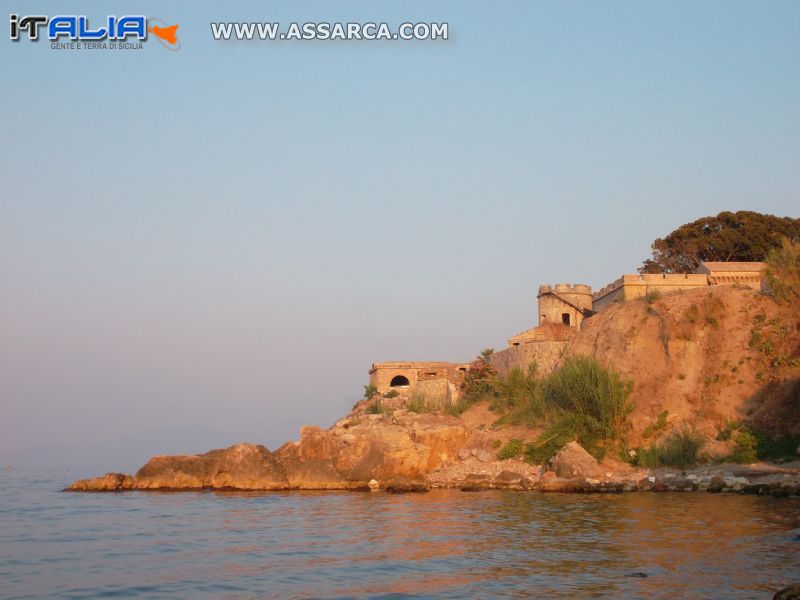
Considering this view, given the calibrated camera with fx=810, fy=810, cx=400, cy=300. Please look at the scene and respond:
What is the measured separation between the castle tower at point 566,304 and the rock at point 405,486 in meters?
18.4

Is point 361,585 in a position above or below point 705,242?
below

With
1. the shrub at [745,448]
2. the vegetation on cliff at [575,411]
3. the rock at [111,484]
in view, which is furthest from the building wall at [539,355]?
the rock at [111,484]

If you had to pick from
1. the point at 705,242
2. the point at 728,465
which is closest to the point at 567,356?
the point at 728,465

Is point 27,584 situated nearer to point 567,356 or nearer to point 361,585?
point 361,585

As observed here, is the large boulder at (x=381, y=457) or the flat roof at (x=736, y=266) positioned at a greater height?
the flat roof at (x=736, y=266)

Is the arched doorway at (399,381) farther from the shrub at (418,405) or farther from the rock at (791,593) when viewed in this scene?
the rock at (791,593)

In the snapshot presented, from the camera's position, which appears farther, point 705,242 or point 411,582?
point 705,242

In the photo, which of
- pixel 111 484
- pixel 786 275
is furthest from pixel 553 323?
pixel 111 484

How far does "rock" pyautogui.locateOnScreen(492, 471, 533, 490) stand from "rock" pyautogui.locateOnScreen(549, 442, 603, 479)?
892 mm

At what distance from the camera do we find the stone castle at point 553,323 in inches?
1267

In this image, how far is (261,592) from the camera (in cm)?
1119

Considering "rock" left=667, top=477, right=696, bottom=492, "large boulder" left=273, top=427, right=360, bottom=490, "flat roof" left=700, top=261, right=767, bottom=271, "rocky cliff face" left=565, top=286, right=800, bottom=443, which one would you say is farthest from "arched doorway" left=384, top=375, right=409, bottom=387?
"rock" left=667, top=477, right=696, bottom=492

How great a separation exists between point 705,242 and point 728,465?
2225cm

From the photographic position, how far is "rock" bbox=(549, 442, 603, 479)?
23141mm
